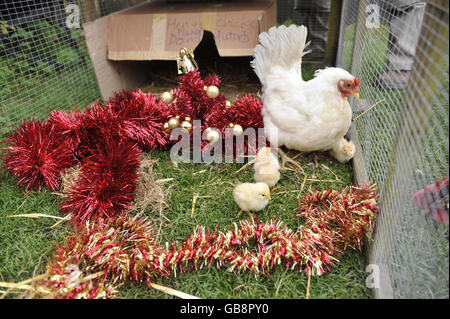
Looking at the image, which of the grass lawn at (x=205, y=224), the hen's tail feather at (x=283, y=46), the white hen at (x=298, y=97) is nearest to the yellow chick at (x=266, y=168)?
the grass lawn at (x=205, y=224)

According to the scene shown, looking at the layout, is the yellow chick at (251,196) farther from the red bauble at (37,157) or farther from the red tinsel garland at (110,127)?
the red bauble at (37,157)

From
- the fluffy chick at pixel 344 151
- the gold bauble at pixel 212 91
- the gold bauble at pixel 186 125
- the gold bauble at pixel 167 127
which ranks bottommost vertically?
the fluffy chick at pixel 344 151

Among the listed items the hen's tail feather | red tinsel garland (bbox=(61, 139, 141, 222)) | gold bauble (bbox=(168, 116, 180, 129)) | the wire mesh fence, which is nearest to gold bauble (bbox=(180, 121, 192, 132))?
gold bauble (bbox=(168, 116, 180, 129))

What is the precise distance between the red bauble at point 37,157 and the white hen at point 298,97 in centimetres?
102

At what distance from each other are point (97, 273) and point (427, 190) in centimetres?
100

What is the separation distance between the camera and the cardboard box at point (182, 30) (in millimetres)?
2062

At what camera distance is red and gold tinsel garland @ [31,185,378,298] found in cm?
108

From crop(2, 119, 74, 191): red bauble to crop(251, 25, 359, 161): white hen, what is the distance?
1.02 meters

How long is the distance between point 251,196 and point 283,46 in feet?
2.59

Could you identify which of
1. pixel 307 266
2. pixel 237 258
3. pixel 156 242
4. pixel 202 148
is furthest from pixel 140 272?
pixel 202 148

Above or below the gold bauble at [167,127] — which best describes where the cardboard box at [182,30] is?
above

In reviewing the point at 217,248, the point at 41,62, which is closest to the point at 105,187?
the point at 217,248

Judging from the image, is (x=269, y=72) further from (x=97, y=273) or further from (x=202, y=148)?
(x=97, y=273)

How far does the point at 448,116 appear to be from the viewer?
2.29 ft
